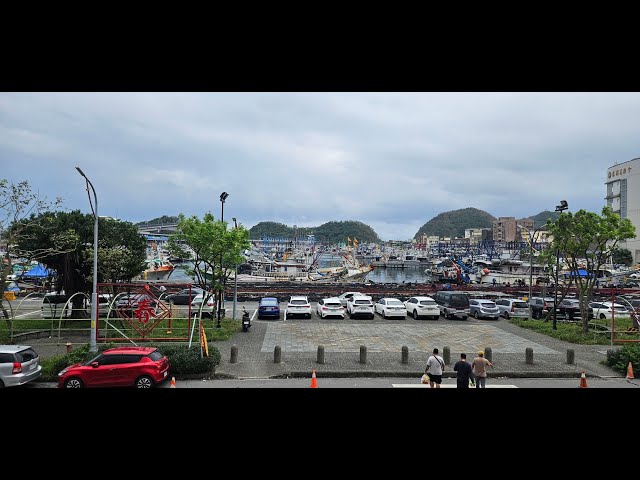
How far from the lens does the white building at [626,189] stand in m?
28.7

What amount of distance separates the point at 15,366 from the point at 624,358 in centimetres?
1650

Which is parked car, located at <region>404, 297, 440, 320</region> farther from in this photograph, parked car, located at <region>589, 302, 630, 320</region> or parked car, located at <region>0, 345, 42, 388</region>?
parked car, located at <region>0, 345, 42, 388</region>

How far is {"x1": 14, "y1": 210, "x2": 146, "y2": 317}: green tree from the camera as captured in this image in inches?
776

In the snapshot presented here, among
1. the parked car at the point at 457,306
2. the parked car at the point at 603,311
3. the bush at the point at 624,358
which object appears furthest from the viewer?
the parked car at the point at 603,311

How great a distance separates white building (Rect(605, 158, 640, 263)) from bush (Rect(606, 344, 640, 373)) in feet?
54.7

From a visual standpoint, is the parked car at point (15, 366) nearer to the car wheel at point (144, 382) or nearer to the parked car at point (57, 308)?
the car wheel at point (144, 382)

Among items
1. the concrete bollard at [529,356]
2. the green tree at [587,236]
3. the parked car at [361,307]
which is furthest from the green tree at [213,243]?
the green tree at [587,236]

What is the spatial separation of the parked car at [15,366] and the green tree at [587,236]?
18858mm

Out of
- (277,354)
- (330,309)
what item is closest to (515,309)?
(330,309)
